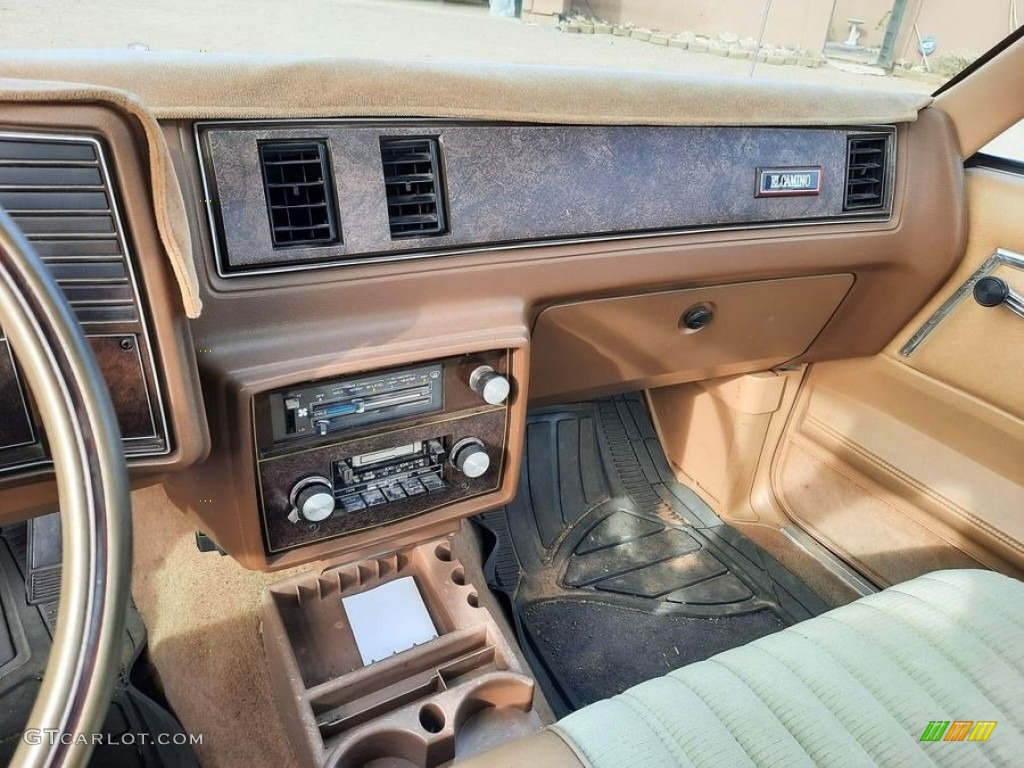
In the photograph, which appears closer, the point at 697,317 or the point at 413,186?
the point at 413,186

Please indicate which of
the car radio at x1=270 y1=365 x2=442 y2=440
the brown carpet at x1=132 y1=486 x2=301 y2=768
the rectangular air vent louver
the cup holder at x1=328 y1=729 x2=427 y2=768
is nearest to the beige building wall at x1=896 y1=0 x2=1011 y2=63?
the rectangular air vent louver

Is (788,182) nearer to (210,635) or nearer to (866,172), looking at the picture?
(866,172)

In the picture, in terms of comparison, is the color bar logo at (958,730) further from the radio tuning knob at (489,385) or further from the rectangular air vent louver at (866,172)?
the rectangular air vent louver at (866,172)

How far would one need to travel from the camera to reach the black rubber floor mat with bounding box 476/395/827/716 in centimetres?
176

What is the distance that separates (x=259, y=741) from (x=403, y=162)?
1082mm

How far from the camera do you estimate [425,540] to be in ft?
4.74

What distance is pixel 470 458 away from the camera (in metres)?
1.25

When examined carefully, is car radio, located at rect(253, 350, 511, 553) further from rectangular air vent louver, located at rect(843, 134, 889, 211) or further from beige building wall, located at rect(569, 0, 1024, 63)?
beige building wall, located at rect(569, 0, 1024, 63)

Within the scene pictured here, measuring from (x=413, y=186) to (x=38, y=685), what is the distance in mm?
1206

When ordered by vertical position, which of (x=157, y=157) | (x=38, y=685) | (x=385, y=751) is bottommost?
(x=38, y=685)

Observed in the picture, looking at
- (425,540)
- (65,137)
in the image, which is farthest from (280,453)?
(65,137)

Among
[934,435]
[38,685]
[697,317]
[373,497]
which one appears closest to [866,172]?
[697,317]

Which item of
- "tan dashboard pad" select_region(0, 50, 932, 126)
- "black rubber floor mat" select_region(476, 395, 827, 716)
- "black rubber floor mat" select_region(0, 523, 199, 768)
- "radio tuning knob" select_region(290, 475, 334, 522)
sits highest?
"tan dashboard pad" select_region(0, 50, 932, 126)

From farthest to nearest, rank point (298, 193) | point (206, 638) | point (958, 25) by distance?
point (958, 25) → point (206, 638) → point (298, 193)
